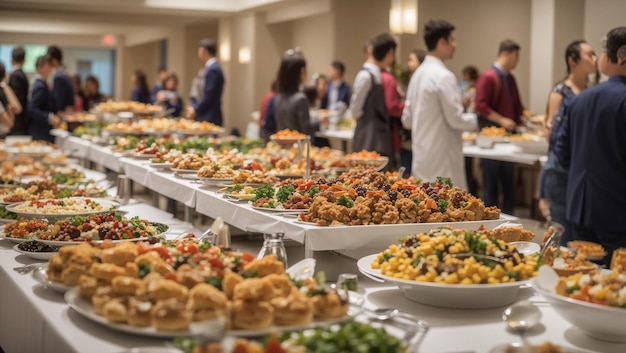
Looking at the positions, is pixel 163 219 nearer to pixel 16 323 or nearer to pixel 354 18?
pixel 16 323

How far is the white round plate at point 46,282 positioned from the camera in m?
2.31

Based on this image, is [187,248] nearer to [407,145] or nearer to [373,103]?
[373,103]

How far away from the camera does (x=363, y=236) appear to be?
2848 millimetres

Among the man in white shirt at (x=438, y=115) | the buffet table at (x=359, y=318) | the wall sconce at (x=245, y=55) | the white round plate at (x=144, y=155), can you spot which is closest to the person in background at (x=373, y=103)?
the man in white shirt at (x=438, y=115)

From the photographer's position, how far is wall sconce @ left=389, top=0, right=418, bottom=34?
25.3 ft

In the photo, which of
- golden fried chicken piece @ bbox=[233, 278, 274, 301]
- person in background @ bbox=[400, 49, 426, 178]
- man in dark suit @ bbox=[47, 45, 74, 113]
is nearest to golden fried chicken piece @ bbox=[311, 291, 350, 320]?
golden fried chicken piece @ bbox=[233, 278, 274, 301]

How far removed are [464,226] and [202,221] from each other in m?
→ 5.48

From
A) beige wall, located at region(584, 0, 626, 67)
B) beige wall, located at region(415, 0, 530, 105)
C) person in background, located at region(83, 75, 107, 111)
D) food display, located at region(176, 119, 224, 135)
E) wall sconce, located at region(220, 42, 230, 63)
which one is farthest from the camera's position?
wall sconce, located at region(220, 42, 230, 63)

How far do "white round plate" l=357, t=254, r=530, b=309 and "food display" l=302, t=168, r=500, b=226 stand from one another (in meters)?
0.57

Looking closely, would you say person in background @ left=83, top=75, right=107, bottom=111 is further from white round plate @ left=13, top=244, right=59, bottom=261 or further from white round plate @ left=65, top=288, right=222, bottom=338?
white round plate @ left=65, top=288, right=222, bottom=338

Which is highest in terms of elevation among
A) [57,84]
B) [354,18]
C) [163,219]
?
[354,18]

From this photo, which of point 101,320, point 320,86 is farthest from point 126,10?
point 101,320

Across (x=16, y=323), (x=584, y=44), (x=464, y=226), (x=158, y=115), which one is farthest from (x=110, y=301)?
(x=158, y=115)

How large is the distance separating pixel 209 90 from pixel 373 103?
3051 millimetres
